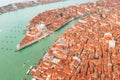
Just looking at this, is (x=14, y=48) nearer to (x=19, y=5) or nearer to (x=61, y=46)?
(x=61, y=46)

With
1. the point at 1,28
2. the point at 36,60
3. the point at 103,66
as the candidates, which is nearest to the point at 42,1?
the point at 1,28

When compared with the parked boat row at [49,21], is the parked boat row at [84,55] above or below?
below

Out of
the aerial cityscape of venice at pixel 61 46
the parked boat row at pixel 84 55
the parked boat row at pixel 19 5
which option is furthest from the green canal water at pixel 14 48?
the parked boat row at pixel 19 5

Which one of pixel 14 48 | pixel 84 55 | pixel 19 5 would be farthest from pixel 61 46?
pixel 19 5

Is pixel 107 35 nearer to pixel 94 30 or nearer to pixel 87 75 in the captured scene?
pixel 94 30

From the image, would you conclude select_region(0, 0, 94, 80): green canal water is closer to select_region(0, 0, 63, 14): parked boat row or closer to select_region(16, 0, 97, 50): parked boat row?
select_region(16, 0, 97, 50): parked boat row

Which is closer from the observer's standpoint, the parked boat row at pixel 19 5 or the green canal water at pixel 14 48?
the green canal water at pixel 14 48

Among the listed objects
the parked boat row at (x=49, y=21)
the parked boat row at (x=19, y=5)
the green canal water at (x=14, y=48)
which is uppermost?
the parked boat row at (x=19, y=5)

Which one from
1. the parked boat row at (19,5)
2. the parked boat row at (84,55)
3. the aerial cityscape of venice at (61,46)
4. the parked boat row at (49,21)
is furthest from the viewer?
the parked boat row at (19,5)

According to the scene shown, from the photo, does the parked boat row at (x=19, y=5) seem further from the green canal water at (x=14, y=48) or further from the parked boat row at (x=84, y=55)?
the parked boat row at (x=84, y=55)

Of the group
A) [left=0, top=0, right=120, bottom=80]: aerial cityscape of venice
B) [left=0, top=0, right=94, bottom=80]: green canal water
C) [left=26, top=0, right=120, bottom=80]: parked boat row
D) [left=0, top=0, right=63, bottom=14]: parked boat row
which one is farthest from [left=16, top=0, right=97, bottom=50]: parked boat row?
[left=0, top=0, right=63, bottom=14]: parked boat row
